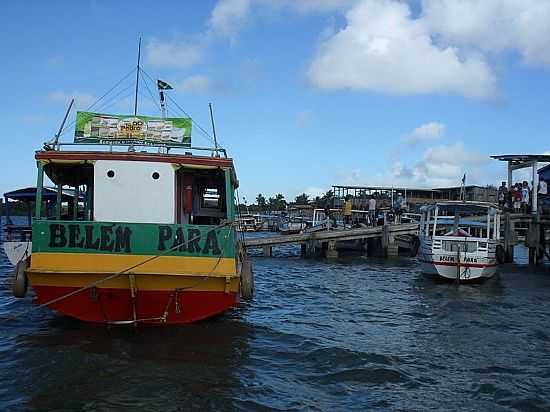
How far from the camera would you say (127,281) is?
955cm

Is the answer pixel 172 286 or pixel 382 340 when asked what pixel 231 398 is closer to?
pixel 172 286

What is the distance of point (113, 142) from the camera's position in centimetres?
1091

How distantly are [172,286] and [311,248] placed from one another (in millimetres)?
21653

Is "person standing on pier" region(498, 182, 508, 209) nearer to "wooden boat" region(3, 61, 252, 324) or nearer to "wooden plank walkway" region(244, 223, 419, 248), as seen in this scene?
"wooden plank walkway" region(244, 223, 419, 248)

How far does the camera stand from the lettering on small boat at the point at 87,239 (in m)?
9.67

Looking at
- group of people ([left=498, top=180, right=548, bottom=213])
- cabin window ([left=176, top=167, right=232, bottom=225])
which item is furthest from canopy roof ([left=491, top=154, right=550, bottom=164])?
cabin window ([left=176, top=167, right=232, bottom=225])

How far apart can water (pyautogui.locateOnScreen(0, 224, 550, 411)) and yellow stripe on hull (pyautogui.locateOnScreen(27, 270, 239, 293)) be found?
3.08 ft

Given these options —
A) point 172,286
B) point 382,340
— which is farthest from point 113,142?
point 382,340

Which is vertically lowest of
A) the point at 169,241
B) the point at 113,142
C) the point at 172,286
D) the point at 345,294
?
the point at 345,294

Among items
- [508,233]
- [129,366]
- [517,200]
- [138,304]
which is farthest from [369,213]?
[129,366]

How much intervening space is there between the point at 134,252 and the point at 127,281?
1.65 feet

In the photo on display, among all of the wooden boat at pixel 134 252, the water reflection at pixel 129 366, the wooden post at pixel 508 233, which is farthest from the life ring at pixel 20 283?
the wooden post at pixel 508 233

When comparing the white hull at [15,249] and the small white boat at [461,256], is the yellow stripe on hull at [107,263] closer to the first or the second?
the white hull at [15,249]

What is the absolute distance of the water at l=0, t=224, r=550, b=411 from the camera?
7.27 metres
